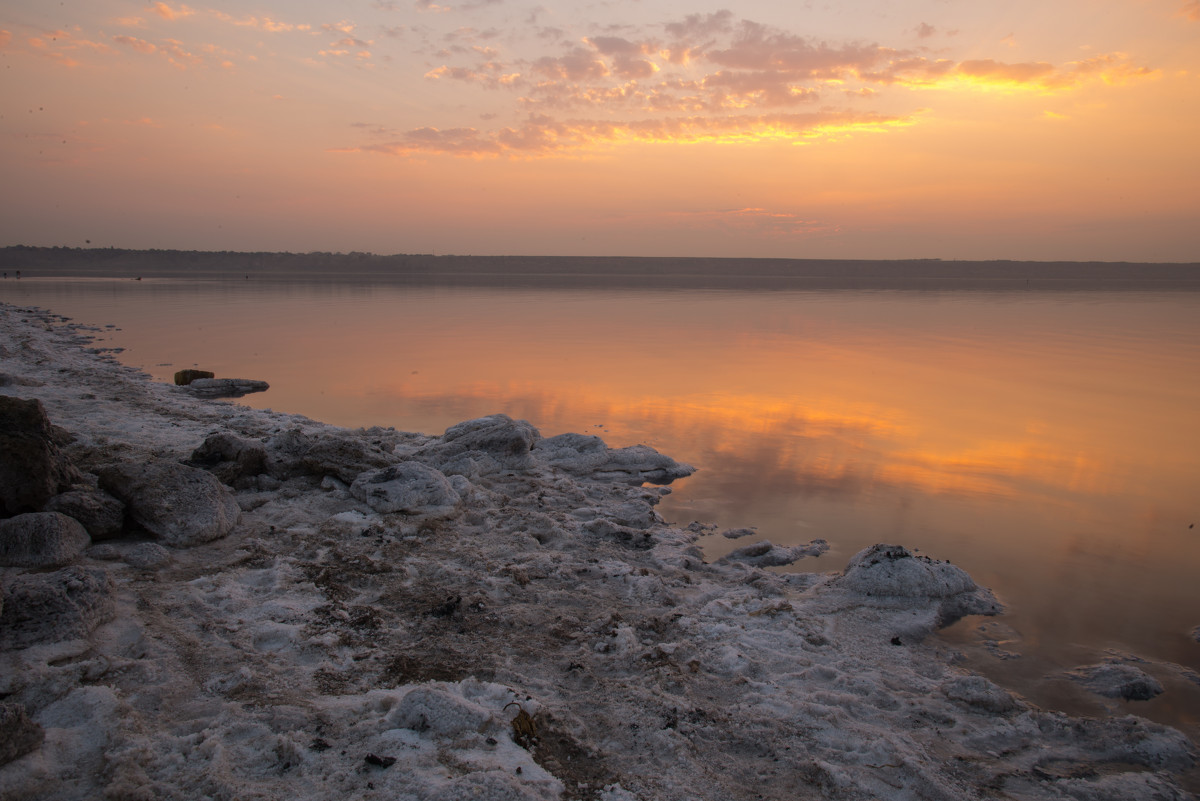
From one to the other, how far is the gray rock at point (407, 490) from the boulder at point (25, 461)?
6.51 ft

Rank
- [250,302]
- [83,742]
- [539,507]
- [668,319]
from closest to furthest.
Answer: [83,742], [539,507], [668,319], [250,302]

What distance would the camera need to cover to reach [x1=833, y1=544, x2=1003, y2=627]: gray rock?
4.46 meters

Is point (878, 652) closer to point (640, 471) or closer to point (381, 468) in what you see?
point (640, 471)

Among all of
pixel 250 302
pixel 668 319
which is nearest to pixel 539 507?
pixel 668 319

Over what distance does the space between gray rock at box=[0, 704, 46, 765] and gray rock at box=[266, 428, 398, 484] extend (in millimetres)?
3447

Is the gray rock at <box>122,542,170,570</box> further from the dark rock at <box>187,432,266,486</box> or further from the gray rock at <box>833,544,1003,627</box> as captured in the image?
the gray rock at <box>833,544,1003,627</box>

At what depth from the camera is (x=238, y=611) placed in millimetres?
3879

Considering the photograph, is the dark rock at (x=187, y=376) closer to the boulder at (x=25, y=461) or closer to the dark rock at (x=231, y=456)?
the dark rock at (x=231, y=456)

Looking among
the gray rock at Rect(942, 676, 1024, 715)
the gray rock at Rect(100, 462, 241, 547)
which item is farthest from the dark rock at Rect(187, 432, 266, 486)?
the gray rock at Rect(942, 676, 1024, 715)

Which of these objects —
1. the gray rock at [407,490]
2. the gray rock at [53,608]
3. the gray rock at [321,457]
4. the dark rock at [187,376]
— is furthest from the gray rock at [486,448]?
the dark rock at [187,376]

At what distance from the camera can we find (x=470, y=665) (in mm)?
3490

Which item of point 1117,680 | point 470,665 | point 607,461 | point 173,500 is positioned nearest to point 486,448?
point 607,461

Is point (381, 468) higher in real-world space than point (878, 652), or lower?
higher

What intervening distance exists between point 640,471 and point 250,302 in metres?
28.5
